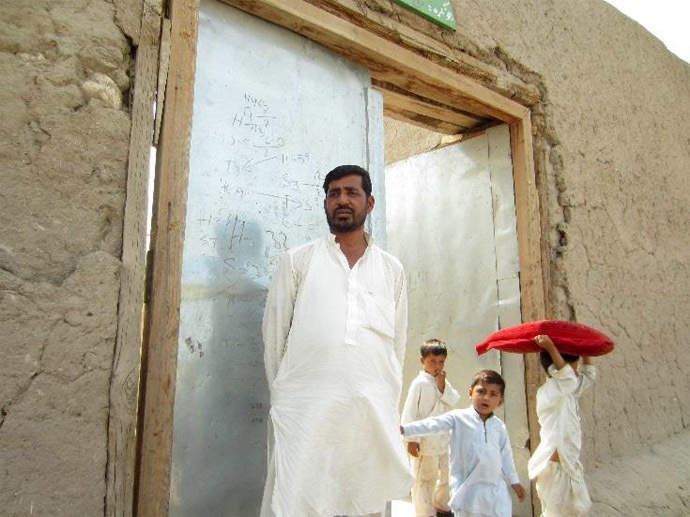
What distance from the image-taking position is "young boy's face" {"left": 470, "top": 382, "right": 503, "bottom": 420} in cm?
300

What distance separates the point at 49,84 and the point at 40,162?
0.26 metres

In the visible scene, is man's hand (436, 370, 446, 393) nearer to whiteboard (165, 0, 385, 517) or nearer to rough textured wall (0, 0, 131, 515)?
whiteboard (165, 0, 385, 517)

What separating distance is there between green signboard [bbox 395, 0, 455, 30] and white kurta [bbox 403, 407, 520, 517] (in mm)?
2069

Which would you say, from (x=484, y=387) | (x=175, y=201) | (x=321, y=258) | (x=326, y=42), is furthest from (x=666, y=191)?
(x=175, y=201)

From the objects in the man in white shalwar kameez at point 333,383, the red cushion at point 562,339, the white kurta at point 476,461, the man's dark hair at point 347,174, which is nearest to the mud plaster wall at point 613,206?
the red cushion at point 562,339

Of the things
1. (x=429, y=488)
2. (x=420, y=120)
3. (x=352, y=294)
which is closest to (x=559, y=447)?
(x=429, y=488)

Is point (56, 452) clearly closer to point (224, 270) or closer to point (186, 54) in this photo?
point (224, 270)

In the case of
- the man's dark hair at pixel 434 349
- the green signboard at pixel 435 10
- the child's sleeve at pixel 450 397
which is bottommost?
the child's sleeve at pixel 450 397

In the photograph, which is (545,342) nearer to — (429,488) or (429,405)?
(429,405)

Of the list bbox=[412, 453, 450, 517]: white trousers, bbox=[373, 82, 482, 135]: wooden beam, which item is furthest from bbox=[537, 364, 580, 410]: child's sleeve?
bbox=[373, 82, 482, 135]: wooden beam

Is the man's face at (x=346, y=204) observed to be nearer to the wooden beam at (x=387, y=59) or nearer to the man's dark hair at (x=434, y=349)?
the wooden beam at (x=387, y=59)

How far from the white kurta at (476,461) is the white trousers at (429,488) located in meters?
0.61

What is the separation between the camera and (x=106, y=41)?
6.43ft

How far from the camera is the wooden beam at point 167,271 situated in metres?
1.89
